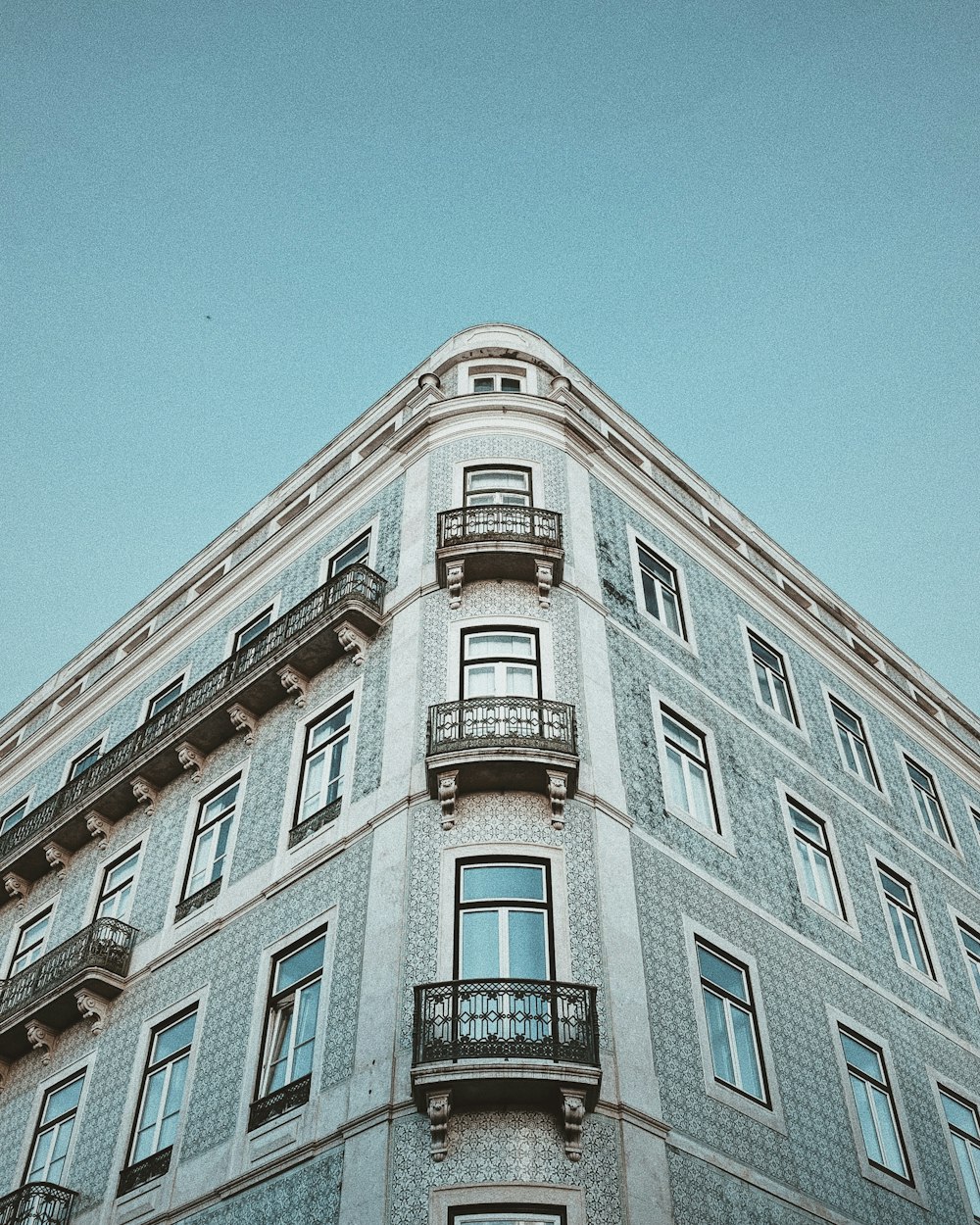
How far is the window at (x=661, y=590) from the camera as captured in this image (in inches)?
848

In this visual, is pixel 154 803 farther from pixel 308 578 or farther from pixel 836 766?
pixel 836 766

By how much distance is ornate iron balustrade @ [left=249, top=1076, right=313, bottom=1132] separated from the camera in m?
14.6

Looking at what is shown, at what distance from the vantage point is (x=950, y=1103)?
19250mm

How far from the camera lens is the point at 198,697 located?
21859 mm

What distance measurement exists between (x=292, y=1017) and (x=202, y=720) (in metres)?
6.55

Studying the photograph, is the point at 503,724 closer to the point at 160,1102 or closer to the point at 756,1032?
the point at 756,1032

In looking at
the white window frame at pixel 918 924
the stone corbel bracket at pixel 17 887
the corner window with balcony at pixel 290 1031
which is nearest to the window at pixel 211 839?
the corner window with balcony at pixel 290 1031

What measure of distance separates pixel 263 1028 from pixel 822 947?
27.6 ft

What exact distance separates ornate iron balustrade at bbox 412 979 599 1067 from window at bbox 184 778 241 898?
6337 millimetres

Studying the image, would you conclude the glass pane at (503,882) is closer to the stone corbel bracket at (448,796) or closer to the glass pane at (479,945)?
the glass pane at (479,945)

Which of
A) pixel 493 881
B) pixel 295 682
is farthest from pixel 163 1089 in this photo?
pixel 295 682

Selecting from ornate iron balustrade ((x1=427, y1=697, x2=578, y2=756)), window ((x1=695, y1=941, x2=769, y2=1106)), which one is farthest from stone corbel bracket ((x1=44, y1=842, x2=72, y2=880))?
window ((x1=695, y1=941, x2=769, y2=1106))

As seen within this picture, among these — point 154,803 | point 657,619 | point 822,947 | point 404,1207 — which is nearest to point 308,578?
point 154,803

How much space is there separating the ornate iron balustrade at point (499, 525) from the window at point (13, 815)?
13362mm
